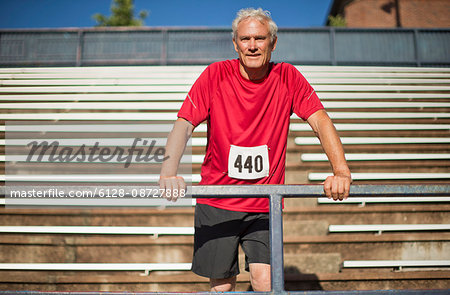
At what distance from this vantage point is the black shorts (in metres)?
1.39

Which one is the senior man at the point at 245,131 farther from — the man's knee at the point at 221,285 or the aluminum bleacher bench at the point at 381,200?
the aluminum bleacher bench at the point at 381,200

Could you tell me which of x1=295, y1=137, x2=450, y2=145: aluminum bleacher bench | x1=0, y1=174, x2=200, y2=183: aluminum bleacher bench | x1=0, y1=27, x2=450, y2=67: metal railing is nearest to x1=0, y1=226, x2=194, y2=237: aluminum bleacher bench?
x1=0, y1=174, x2=200, y2=183: aluminum bleacher bench

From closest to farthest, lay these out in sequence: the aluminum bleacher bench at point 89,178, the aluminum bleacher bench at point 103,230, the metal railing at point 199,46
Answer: the aluminum bleacher bench at point 103,230 < the aluminum bleacher bench at point 89,178 < the metal railing at point 199,46

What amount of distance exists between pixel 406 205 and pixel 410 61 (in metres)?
5.64

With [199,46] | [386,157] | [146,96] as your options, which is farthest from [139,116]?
[199,46]

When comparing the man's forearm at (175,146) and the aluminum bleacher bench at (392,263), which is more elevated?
the man's forearm at (175,146)

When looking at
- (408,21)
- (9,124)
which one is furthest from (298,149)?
(408,21)

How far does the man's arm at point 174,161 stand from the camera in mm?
1079

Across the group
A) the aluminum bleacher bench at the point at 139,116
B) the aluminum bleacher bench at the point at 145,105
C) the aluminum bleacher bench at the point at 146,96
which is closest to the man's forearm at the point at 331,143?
the aluminum bleacher bench at the point at 139,116

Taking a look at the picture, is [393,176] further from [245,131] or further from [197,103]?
[197,103]

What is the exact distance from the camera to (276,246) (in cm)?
110

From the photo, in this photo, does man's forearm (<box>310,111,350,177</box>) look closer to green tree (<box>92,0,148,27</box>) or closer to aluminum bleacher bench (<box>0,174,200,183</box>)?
aluminum bleacher bench (<box>0,174,200,183</box>)

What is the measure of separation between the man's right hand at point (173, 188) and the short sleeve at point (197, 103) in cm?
34

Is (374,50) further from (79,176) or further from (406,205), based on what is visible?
(79,176)
